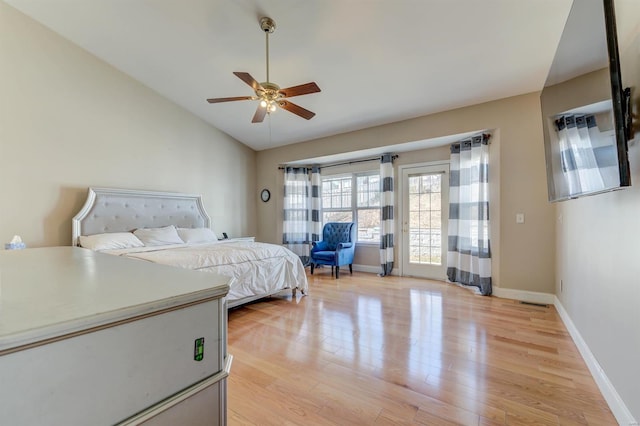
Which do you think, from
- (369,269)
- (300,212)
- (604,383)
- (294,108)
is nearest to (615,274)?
(604,383)

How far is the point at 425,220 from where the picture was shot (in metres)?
4.78

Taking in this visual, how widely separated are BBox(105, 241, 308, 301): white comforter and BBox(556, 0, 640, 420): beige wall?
274cm

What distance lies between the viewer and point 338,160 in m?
5.65

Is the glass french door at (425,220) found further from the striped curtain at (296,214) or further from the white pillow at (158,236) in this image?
the white pillow at (158,236)

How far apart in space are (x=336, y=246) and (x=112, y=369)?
4836 mm

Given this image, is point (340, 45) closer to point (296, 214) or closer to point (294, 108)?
point (294, 108)

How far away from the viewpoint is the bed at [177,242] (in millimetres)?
3004

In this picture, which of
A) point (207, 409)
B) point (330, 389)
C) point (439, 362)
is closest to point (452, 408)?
point (439, 362)

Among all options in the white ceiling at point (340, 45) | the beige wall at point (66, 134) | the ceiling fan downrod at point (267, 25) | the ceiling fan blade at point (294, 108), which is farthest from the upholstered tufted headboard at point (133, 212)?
the ceiling fan downrod at point (267, 25)

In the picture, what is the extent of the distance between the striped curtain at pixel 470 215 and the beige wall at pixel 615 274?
4.43 feet

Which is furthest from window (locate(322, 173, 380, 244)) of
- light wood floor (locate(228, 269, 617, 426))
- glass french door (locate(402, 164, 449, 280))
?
light wood floor (locate(228, 269, 617, 426))

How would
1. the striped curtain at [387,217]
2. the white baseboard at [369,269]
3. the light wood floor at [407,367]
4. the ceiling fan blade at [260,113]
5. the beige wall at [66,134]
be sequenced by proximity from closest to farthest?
1. the light wood floor at [407,367]
2. the ceiling fan blade at [260,113]
3. the beige wall at [66,134]
4. the striped curtain at [387,217]
5. the white baseboard at [369,269]

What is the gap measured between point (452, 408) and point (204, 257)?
240 cm

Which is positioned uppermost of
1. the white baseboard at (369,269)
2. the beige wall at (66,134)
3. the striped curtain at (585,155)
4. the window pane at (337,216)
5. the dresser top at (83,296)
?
the beige wall at (66,134)
